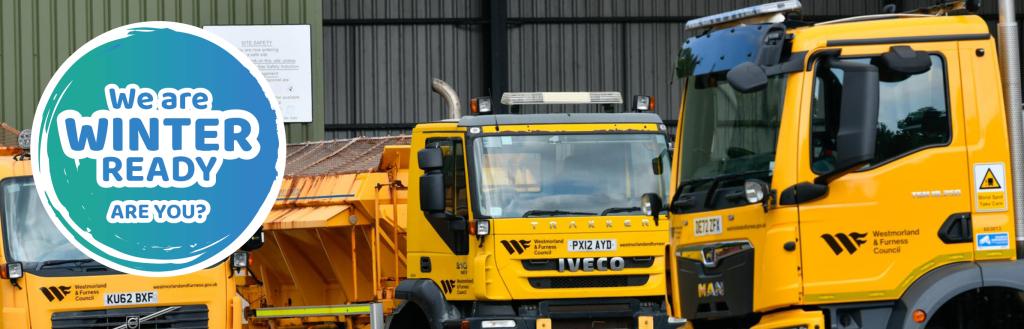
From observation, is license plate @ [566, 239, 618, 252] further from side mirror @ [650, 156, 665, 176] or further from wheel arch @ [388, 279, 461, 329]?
wheel arch @ [388, 279, 461, 329]

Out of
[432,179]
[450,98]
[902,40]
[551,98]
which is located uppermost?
[450,98]

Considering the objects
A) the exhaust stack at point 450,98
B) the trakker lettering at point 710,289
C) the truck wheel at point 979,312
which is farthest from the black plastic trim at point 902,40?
the exhaust stack at point 450,98

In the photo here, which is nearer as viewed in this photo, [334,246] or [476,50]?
[334,246]

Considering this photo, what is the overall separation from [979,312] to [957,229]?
531 mm

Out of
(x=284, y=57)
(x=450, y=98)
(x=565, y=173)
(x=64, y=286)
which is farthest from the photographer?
(x=284, y=57)

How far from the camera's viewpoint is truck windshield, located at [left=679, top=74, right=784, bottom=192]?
30.7 ft

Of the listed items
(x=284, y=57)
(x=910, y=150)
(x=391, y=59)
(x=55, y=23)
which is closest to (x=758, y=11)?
(x=910, y=150)

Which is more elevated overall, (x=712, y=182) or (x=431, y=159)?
(x=431, y=159)

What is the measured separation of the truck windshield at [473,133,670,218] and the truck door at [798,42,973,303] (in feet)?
15.8

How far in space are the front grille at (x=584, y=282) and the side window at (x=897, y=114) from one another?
510 cm

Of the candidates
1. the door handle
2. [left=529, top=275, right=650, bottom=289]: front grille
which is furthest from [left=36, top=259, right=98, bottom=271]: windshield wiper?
the door handle

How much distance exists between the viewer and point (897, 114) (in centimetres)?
917

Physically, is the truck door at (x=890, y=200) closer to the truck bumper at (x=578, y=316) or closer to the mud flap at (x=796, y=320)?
the mud flap at (x=796, y=320)

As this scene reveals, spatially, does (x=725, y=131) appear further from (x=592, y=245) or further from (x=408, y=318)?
(x=408, y=318)
